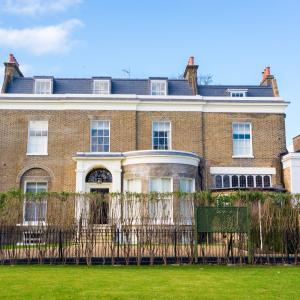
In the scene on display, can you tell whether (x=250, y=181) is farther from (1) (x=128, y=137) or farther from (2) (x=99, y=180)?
(2) (x=99, y=180)

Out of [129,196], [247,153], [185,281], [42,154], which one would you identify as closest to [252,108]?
[247,153]

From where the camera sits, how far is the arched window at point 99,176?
2714 cm

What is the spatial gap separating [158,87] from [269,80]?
799 centimetres

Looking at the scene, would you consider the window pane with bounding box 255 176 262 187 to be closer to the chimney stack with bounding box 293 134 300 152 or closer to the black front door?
the chimney stack with bounding box 293 134 300 152

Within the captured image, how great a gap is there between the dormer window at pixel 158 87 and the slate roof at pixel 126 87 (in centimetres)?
34

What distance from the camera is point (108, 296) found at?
9289mm

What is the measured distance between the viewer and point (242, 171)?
28.2 metres

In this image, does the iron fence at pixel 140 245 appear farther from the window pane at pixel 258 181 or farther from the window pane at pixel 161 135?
the window pane at pixel 161 135

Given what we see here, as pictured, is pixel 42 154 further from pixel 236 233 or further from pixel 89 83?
pixel 236 233

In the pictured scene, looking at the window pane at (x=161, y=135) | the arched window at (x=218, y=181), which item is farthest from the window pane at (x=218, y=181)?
the window pane at (x=161, y=135)

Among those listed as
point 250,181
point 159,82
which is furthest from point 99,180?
point 250,181

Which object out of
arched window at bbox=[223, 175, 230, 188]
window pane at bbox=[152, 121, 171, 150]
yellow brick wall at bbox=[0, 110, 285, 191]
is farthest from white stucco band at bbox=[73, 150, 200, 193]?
window pane at bbox=[152, 121, 171, 150]

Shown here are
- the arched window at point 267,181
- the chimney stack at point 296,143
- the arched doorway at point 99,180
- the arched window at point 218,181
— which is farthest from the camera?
the chimney stack at point 296,143

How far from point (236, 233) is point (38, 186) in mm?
15328
